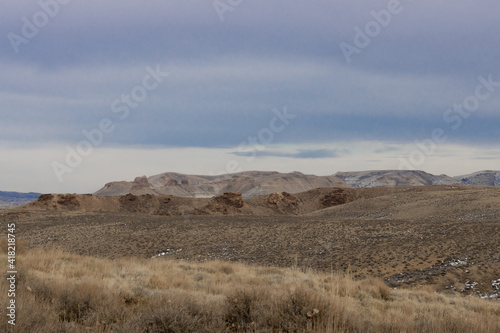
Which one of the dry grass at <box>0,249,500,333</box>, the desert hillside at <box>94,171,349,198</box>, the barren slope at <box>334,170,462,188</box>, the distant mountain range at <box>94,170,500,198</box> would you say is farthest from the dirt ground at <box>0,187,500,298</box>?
the barren slope at <box>334,170,462,188</box>

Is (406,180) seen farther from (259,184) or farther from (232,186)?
(232,186)

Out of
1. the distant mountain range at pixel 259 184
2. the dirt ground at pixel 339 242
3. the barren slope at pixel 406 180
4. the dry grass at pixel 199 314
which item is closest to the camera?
the dry grass at pixel 199 314

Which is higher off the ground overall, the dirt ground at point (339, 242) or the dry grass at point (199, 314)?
the dry grass at point (199, 314)

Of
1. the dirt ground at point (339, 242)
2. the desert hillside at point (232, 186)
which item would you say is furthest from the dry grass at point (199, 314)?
the desert hillside at point (232, 186)

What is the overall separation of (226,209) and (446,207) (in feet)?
108

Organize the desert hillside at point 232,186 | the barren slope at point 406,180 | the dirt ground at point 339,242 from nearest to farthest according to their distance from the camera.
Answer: the dirt ground at point 339,242, the desert hillside at point 232,186, the barren slope at point 406,180

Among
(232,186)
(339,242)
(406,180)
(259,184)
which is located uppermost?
(406,180)

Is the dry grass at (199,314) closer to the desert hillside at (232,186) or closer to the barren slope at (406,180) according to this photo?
the desert hillside at (232,186)

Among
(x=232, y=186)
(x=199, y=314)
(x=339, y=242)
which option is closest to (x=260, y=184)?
(x=232, y=186)

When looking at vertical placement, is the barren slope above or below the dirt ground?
above

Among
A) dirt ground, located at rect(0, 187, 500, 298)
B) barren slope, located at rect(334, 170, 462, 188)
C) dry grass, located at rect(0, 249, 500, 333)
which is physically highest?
barren slope, located at rect(334, 170, 462, 188)

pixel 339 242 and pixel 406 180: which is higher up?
pixel 406 180

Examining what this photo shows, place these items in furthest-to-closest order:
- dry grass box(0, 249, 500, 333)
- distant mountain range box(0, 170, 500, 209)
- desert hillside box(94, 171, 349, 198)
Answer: distant mountain range box(0, 170, 500, 209), desert hillside box(94, 171, 349, 198), dry grass box(0, 249, 500, 333)

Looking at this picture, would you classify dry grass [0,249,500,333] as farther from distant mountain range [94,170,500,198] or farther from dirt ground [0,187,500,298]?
distant mountain range [94,170,500,198]
